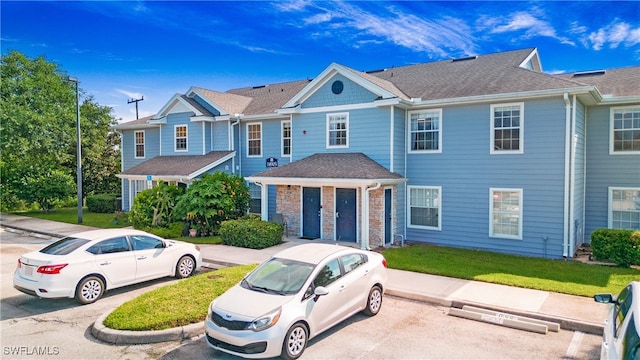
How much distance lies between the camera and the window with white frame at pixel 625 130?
46.3 ft

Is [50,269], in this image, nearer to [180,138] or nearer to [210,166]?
[210,166]

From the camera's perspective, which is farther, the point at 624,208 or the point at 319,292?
the point at 624,208

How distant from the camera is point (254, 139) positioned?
21172 millimetres

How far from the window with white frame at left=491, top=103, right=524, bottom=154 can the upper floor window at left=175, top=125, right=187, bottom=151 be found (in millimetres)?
15923

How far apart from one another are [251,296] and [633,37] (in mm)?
16938

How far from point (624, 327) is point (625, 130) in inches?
512

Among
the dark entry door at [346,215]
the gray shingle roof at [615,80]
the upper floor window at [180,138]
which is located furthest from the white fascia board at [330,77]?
the gray shingle roof at [615,80]

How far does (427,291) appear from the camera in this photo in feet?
32.0

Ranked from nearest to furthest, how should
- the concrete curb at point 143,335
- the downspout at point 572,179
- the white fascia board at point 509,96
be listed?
the concrete curb at point 143,335 < the white fascia board at point 509,96 < the downspout at point 572,179

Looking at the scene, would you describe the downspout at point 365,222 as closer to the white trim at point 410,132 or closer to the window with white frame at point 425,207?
the window with white frame at point 425,207

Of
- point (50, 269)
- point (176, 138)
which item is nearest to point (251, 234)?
point (50, 269)

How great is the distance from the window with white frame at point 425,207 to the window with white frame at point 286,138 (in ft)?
21.5

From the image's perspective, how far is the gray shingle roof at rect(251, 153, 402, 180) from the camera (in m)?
14.9

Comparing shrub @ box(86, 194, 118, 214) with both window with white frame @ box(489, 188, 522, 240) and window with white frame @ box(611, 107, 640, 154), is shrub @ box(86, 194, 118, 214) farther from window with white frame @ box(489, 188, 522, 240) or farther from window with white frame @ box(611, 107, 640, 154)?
window with white frame @ box(611, 107, 640, 154)
